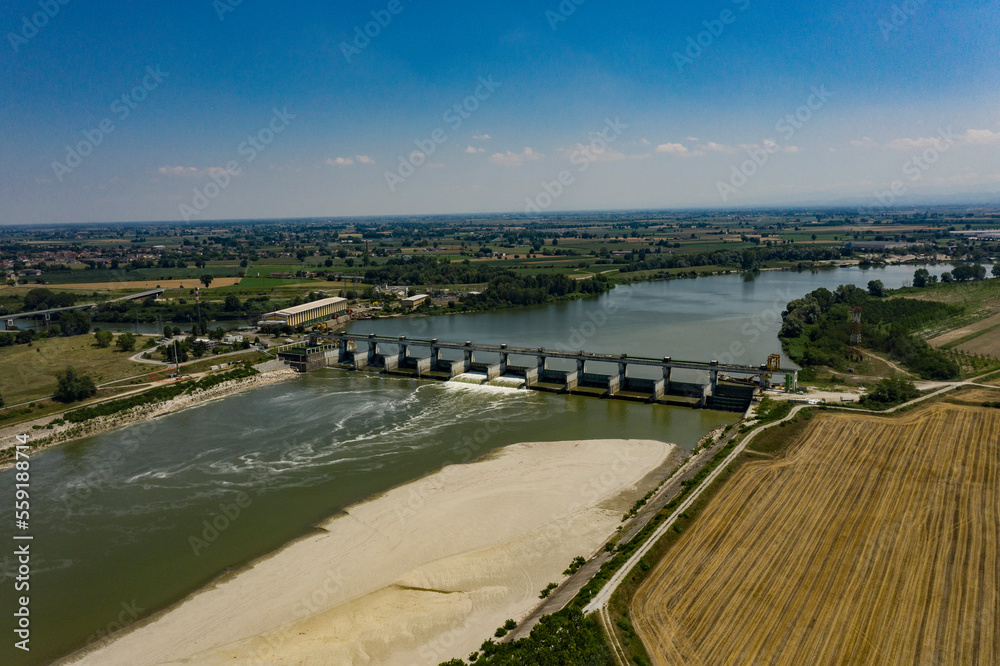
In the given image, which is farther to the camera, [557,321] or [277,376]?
[557,321]

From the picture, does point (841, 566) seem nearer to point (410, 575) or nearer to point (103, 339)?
point (410, 575)

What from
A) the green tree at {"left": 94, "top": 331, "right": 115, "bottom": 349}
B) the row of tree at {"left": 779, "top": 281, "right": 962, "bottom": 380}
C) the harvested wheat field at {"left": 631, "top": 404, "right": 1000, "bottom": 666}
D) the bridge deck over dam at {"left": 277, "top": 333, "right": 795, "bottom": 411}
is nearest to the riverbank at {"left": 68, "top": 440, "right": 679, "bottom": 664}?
the harvested wheat field at {"left": 631, "top": 404, "right": 1000, "bottom": 666}

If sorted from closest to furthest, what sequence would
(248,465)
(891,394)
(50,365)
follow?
1. (248,465)
2. (891,394)
3. (50,365)

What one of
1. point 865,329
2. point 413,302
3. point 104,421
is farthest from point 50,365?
point 865,329

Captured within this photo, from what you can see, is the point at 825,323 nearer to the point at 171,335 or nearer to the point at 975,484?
the point at 975,484

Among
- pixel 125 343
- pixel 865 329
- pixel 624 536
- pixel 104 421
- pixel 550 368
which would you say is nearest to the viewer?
pixel 624 536

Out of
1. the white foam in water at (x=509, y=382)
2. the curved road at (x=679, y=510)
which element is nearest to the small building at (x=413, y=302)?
the white foam in water at (x=509, y=382)

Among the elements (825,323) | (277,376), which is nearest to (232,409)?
(277,376)
